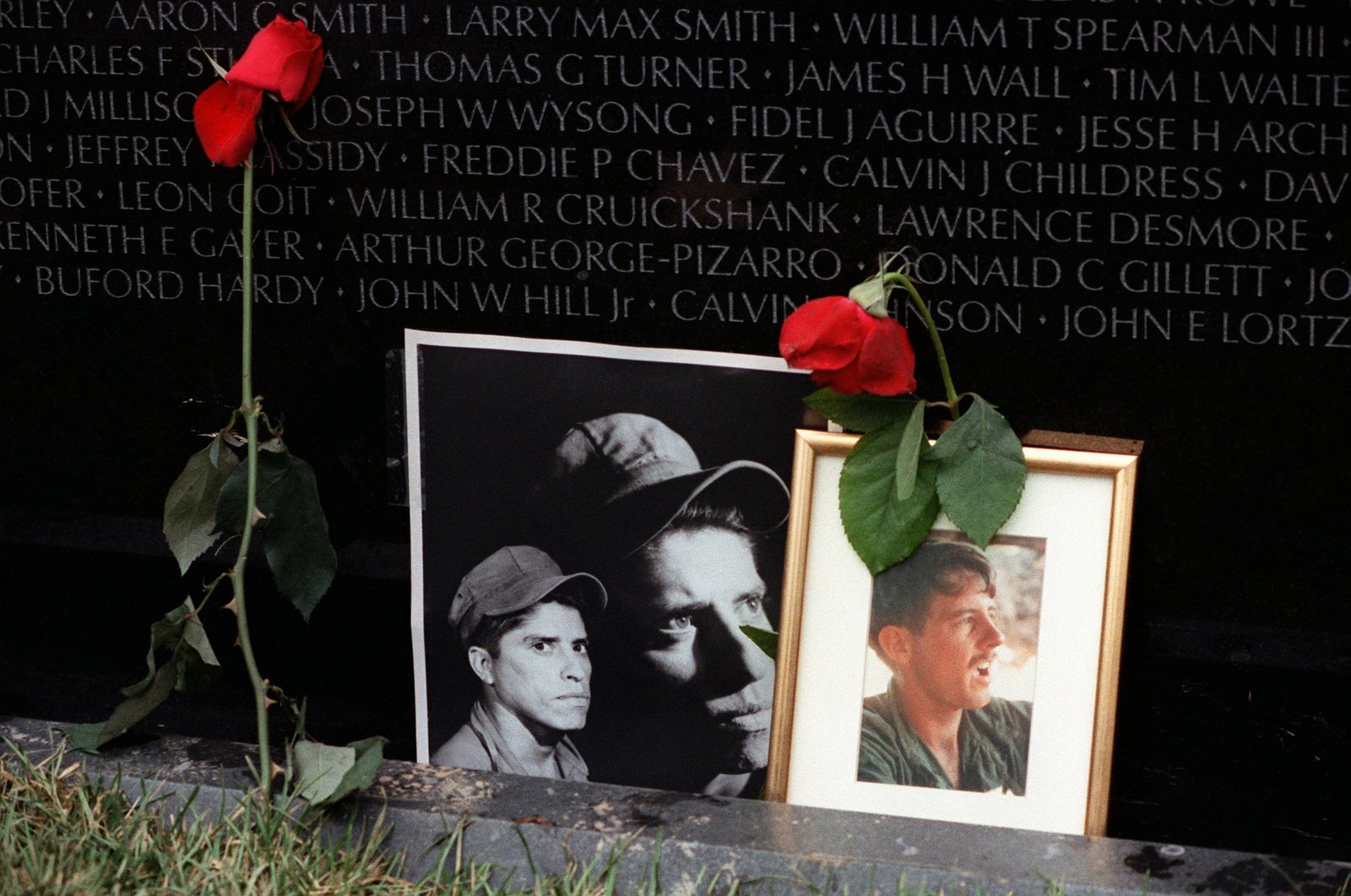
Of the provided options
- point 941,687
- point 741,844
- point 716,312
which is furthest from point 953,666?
point 716,312

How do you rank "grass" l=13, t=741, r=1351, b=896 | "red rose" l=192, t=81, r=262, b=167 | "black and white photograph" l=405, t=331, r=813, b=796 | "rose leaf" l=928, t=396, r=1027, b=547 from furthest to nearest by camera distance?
"black and white photograph" l=405, t=331, r=813, b=796 < "red rose" l=192, t=81, r=262, b=167 < "rose leaf" l=928, t=396, r=1027, b=547 < "grass" l=13, t=741, r=1351, b=896

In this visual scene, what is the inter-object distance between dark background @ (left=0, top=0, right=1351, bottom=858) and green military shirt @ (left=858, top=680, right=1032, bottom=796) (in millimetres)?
305

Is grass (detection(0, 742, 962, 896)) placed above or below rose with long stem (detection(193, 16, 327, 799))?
below

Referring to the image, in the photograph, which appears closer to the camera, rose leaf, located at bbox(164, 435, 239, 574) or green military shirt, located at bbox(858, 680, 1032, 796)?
green military shirt, located at bbox(858, 680, 1032, 796)

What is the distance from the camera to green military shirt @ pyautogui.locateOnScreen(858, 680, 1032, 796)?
7.38 ft

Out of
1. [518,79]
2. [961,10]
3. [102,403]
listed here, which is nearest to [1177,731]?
[961,10]

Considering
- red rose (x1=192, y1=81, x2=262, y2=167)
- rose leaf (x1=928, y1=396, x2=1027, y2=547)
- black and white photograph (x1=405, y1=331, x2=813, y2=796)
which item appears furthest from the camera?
black and white photograph (x1=405, y1=331, x2=813, y2=796)

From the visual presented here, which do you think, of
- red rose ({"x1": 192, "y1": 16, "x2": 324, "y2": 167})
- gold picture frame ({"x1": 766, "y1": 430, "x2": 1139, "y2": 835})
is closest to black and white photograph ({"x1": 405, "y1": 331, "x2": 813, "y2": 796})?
gold picture frame ({"x1": 766, "y1": 430, "x2": 1139, "y2": 835})

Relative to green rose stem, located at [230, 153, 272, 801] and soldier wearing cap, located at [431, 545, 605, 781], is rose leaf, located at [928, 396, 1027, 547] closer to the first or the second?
soldier wearing cap, located at [431, 545, 605, 781]

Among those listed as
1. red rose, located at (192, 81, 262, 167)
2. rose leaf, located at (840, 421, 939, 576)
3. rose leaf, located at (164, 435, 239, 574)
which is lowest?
rose leaf, located at (164, 435, 239, 574)

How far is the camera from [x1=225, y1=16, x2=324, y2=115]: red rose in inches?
88.0

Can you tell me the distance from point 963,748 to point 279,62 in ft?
4.65

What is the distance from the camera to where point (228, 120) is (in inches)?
90.5

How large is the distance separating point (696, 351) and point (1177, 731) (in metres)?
0.98
